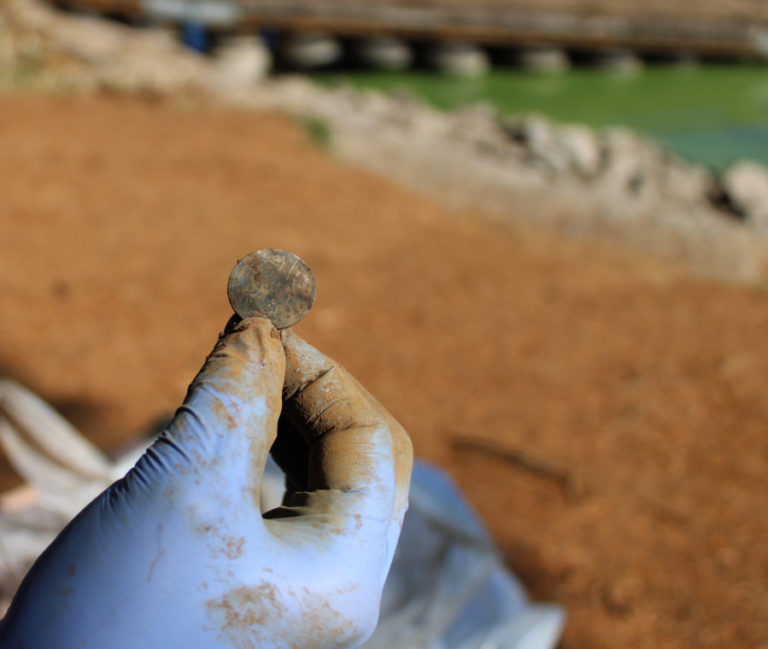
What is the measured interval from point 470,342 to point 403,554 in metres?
2.77

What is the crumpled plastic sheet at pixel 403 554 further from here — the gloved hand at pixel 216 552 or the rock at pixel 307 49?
the rock at pixel 307 49

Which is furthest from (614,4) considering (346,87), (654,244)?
(654,244)

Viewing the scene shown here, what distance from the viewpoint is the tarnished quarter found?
105 centimetres

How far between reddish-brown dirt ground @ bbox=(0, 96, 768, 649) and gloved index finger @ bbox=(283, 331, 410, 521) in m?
2.37

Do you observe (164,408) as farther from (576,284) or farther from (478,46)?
(478,46)

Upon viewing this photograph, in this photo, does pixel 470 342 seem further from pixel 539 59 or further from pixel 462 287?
pixel 539 59

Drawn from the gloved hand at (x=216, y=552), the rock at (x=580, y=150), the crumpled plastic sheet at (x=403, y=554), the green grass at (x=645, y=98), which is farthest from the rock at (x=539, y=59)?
the gloved hand at (x=216, y=552)

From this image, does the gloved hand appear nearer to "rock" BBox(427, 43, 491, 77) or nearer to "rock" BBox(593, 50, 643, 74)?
"rock" BBox(427, 43, 491, 77)

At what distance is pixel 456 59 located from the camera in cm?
1541

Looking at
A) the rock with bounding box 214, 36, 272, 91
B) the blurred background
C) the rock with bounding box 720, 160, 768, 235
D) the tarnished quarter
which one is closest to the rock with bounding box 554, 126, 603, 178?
the blurred background

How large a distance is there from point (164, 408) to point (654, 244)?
175 inches

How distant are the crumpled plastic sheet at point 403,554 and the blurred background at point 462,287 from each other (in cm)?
105

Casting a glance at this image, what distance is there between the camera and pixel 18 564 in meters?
1.83

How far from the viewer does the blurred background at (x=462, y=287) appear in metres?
3.58
